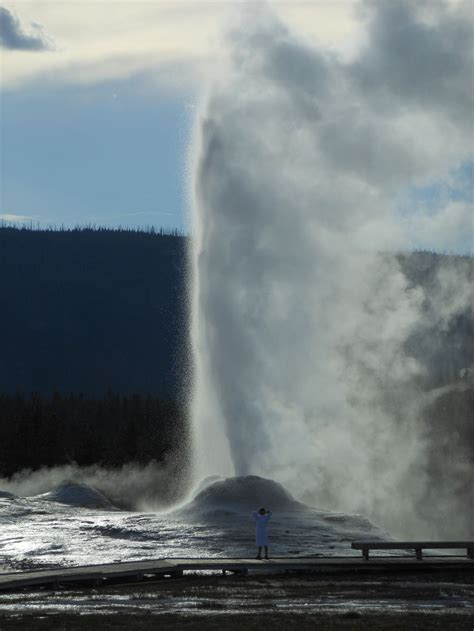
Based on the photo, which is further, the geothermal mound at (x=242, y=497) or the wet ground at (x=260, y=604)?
the geothermal mound at (x=242, y=497)

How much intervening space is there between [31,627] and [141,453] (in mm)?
71530

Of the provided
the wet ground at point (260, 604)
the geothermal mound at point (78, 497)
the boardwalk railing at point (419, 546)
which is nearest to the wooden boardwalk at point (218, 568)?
the boardwalk railing at point (419, 546)

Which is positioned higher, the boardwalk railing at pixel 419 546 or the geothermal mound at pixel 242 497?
the geothermal mound at pixel 242 497

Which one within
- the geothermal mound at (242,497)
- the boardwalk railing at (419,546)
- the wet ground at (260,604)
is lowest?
the wet ground at (260,604)

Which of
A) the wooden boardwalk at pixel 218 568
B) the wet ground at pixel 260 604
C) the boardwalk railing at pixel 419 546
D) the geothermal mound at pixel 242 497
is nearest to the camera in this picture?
the wet ground at pixel 260 604

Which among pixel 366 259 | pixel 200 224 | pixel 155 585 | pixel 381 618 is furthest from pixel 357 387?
pixel 381 618

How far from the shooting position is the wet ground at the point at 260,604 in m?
14.9

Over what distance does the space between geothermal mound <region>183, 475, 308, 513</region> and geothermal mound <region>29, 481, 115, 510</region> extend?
31.0 feet

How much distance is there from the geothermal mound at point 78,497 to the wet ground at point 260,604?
2144 cm

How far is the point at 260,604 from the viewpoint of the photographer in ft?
56.5

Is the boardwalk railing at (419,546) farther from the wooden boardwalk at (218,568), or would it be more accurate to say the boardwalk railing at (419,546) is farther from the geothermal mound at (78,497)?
the geothermal mound at (78,497)

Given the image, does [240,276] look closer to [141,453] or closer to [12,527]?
[12,527]

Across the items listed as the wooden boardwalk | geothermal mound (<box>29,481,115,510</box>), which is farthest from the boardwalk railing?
geothermal mound (<box>29,481,115,510</box>)

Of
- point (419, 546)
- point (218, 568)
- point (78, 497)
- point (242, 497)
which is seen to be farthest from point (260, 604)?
point (78, 497)
